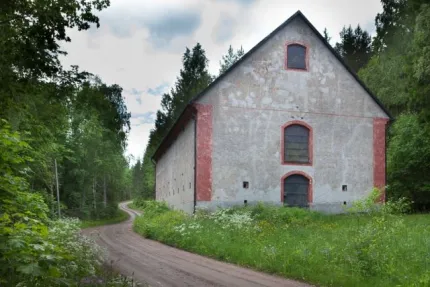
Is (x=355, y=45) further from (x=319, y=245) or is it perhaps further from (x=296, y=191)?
(x=319, y=245)

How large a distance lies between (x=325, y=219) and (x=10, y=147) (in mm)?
18288

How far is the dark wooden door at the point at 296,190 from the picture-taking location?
25.3 m

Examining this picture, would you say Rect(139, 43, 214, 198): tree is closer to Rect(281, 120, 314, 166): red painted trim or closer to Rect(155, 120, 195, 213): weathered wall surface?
Rect(155, 120, 195, 213): weathered wall surface

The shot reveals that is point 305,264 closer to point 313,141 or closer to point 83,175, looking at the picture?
point 313,141

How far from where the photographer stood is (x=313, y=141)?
25.9 meters

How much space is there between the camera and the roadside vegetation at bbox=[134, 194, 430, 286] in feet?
33.0

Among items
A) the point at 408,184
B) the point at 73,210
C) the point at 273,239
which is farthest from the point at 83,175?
the point at 273,239

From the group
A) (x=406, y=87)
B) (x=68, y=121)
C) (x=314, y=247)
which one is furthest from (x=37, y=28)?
(x=406, y=87)

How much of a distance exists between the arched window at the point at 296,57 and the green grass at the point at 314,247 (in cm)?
881

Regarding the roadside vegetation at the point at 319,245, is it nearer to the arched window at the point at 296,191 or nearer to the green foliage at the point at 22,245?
the arched window at the point at 296,191

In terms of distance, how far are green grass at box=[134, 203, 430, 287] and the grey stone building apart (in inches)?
125

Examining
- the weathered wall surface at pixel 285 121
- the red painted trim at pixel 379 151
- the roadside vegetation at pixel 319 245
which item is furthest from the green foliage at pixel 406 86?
the roadside vegetation at pixel 319 245

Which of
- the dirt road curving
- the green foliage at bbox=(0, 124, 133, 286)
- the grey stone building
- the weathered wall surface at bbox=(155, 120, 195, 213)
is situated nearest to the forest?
the green foliage at bbox=(0, 124, 133, 286)

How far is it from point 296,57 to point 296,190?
7413 mm
